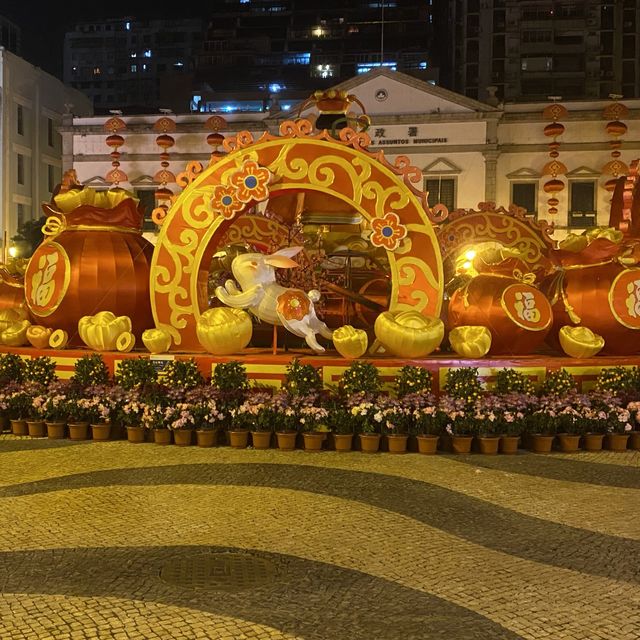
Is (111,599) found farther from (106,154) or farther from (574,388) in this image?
(106,154)

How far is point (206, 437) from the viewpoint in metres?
8.70

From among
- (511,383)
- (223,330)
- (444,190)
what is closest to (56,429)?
(223,330)

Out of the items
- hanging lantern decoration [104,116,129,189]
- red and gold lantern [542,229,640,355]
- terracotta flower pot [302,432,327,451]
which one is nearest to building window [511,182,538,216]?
hanging lantern decoration [104,116,129,189]

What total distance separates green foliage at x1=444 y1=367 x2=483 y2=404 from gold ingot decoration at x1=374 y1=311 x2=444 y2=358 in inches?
19.8

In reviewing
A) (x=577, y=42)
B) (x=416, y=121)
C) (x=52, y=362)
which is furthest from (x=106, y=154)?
(x=577, y=42)

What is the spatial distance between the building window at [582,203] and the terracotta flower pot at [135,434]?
2512 cm

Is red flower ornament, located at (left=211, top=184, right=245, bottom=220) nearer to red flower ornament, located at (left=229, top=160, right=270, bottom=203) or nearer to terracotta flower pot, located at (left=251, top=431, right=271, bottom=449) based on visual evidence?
red flower ornament, located at (left=229, top=160, right=270, bottom=203)

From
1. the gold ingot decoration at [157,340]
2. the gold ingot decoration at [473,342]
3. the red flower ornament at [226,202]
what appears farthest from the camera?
the red flower ornament at [226,202]

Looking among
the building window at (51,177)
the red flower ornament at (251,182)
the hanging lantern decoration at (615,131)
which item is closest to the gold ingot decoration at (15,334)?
the red flower ornament at (251,182)

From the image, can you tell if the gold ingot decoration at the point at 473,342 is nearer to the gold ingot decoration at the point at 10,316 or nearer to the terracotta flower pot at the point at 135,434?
the terracotta flower pot at the point at 135,434

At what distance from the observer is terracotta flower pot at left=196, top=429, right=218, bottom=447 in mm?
8680

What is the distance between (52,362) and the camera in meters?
10.2

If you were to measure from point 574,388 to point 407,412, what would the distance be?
7.22 feet

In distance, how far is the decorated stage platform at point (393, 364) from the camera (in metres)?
9.36
